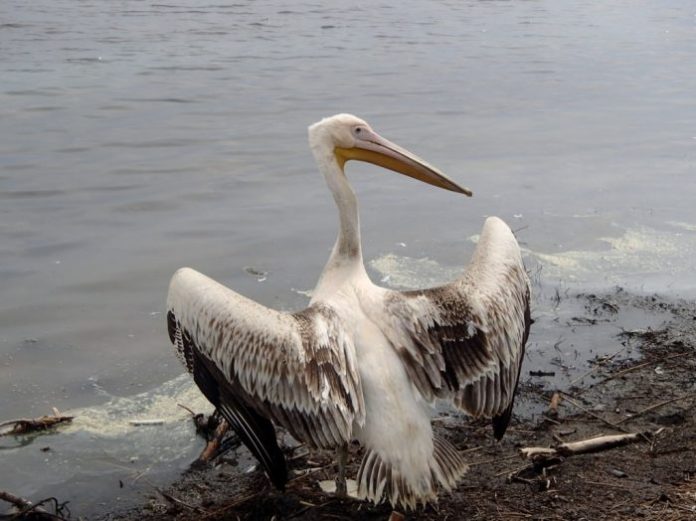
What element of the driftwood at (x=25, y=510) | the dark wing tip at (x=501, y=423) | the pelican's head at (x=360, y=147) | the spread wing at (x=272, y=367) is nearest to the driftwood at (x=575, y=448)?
the dark wing tip at (x=501, y=423)

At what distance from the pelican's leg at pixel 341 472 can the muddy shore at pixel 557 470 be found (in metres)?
0.04

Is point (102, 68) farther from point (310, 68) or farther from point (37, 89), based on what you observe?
point (310, 68)

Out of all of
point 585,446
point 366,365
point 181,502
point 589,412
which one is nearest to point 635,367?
point 589,412

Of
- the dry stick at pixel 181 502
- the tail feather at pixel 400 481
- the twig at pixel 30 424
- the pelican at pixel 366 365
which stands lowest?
the twig at pixel 30 424

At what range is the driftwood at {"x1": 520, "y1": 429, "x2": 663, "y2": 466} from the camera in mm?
4176

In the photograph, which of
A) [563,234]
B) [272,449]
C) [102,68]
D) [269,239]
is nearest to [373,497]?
[272,449]

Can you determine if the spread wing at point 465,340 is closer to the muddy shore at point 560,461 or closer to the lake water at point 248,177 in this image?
the muddy shore at point 560,461

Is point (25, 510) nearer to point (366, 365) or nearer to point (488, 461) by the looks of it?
point (366, 365)

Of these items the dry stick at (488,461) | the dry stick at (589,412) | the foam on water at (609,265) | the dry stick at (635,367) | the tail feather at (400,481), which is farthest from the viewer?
the foam on water at (609,265)

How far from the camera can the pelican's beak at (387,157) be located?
15.5ft

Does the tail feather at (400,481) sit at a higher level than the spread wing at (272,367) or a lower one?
lower

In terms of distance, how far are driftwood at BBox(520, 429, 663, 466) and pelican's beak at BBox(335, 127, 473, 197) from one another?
4.24 ft

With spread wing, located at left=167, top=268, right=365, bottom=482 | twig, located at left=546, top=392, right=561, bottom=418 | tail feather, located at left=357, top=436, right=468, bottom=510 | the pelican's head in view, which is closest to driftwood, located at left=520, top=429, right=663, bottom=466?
twig, located at left=546, top=392, right=561, bottom=418

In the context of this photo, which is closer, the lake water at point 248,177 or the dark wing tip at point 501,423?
the dark wing tip at point 501,423
